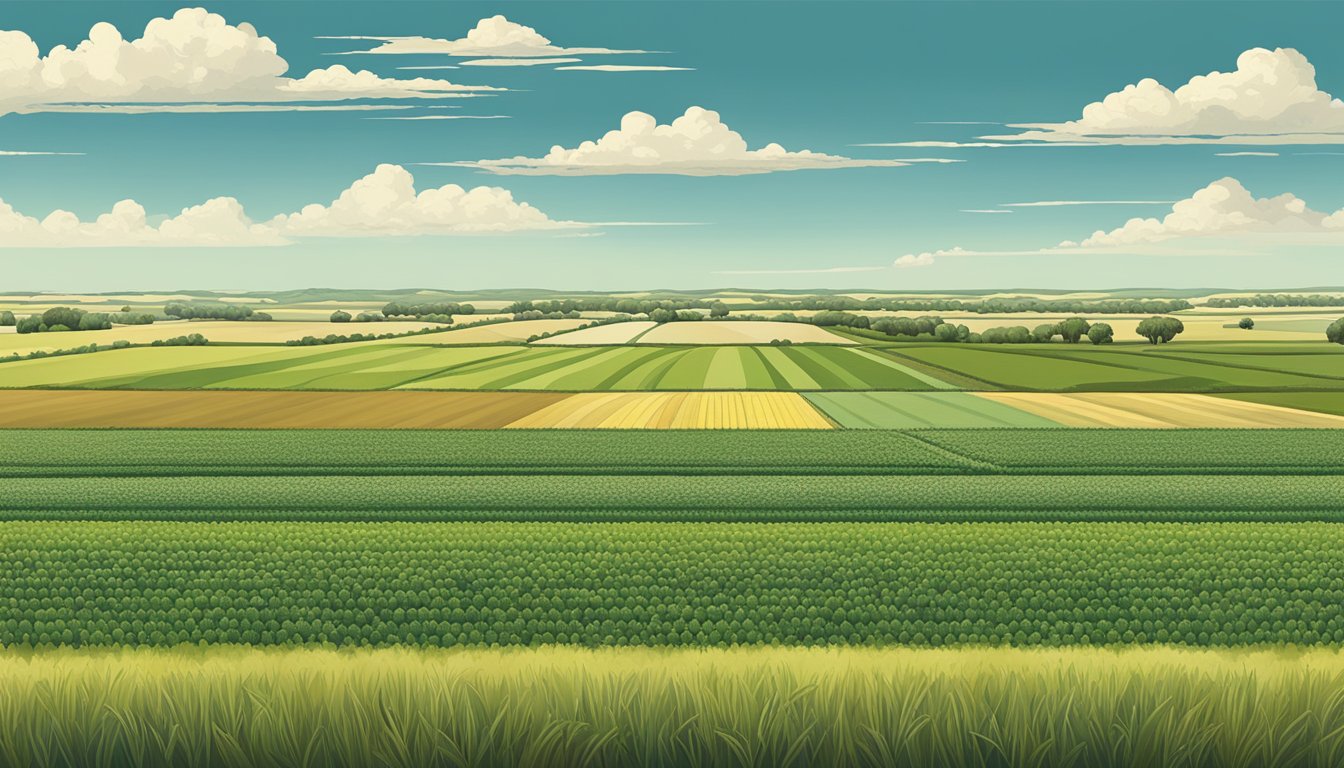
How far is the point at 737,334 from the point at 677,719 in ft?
399

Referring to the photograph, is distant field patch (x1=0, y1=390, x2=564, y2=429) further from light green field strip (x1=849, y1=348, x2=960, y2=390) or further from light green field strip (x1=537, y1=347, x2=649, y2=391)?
light green field strip (x1=849, y1=348, x2=960, y2=390)

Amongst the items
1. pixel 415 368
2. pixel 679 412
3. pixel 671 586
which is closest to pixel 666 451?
pixel 679 412

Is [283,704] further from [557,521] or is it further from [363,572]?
[557,521]

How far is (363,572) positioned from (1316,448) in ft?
117

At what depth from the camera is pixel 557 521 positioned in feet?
78.7

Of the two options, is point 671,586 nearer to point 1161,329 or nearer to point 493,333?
point 493,333

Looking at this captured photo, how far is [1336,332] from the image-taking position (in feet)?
361

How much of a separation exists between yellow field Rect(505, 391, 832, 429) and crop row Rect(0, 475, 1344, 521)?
15894 millimetres

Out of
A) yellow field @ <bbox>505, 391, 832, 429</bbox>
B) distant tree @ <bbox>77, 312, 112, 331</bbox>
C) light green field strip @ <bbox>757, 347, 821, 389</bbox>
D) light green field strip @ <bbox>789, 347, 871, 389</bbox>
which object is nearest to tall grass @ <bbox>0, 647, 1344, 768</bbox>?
yellow field @ <bbox>505, 391, 832, 429</bbox>

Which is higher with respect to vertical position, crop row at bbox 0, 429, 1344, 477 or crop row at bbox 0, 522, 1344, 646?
crop row at bbox 0, 522, 1344, 646

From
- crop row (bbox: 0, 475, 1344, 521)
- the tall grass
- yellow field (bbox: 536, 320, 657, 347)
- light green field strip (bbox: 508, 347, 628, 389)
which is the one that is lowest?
crop row (bbox: 0, 475, 1344, 521)

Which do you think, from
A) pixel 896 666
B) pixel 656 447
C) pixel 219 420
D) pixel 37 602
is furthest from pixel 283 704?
pixel 219 420

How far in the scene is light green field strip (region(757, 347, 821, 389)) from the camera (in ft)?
218

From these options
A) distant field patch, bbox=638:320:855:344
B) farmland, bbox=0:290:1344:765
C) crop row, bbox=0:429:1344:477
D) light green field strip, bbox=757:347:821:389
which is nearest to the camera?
farmland, bbox=0:290:1344:765
